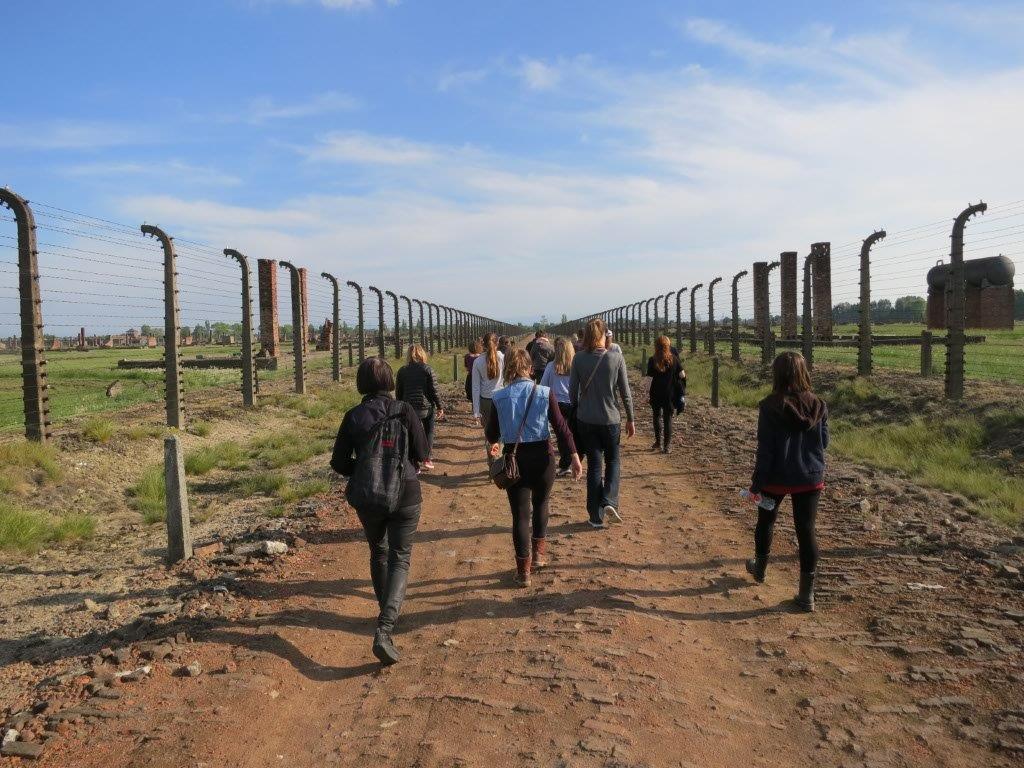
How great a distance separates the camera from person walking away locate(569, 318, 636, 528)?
22.7 ft

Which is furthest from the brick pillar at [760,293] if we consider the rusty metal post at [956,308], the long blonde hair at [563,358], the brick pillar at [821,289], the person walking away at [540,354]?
the long blonde hair at [563,358]

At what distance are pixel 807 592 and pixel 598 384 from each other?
107 inches

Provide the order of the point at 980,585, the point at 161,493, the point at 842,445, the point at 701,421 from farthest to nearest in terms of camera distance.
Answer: the point at 701,421 → the point at 842,445 → the point at 161,493 → the point at 980,585

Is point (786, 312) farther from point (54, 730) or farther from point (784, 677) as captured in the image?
point (54, 730)

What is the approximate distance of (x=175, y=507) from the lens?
620cm

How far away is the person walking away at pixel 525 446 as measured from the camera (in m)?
5.52

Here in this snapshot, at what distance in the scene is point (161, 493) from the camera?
8.70 metres

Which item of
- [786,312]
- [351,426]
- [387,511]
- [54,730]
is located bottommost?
[54,730]

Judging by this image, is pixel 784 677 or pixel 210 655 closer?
pixel 784 677

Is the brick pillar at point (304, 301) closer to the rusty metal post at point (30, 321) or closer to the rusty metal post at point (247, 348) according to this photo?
the rusty metal post at point (247, 348)

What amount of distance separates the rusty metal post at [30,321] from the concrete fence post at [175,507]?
12.4 ft

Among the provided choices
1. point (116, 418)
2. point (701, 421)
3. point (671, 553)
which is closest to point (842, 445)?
point (701, 421)

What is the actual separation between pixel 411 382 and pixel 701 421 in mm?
7128

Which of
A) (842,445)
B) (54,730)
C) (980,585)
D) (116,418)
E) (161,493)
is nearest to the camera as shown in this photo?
(54,730)
